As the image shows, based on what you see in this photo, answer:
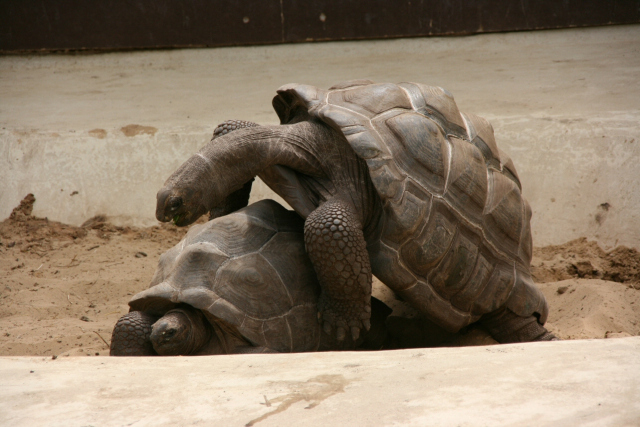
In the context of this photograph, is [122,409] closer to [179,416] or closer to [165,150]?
[179,416]

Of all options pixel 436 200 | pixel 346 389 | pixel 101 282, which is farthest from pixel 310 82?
pixel 346 389

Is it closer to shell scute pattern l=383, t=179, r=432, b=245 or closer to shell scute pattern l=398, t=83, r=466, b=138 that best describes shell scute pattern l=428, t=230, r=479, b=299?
shell scute pattern l=383, t=179, r=432, b=245

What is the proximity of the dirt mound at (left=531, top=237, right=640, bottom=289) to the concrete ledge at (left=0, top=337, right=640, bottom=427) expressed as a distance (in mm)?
2765

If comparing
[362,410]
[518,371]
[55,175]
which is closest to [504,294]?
[518,371]

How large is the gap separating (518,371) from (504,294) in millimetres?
1866

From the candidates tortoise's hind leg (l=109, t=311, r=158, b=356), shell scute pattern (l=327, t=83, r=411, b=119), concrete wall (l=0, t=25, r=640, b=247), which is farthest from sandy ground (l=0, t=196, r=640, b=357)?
shell scute pattern (l=327, t=83, r=411, b=119)

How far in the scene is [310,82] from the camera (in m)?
7.22

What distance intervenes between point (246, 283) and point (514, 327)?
1888 mm

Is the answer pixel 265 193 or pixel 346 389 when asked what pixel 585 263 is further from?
pixel 346 389

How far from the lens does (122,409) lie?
6.30ft

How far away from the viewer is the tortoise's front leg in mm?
3328

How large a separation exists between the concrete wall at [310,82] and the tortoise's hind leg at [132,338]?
2770mm

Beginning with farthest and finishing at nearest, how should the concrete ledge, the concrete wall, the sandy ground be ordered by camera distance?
the concrete wall < the sandy ground < the concrete ledge

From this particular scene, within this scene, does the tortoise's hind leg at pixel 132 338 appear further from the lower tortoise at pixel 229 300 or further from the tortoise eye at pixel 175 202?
the tortoise eye at pixel 175 202
